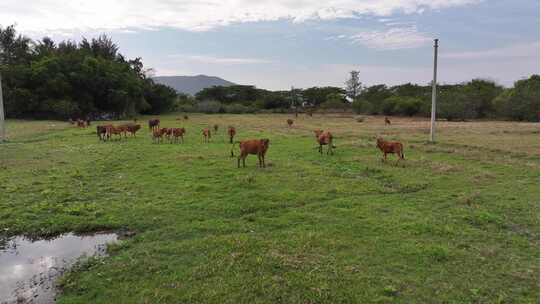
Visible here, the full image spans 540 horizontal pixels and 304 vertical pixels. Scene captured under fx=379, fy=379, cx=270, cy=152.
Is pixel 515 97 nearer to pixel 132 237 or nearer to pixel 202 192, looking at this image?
pixel 202 192

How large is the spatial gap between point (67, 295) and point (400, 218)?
6.72 m

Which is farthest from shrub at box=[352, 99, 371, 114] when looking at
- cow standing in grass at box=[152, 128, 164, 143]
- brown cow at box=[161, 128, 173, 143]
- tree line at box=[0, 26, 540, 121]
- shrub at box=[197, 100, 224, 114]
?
cow standing in grass at box=[152, 128, 164, 143]

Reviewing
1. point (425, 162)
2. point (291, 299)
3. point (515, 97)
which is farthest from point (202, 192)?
point (515, 97)

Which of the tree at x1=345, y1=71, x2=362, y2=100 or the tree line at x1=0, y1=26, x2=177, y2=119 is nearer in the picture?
the tree line at x1=0, y1=26, x2=177, y2=119

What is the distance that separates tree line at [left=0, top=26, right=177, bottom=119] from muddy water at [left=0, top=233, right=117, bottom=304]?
44.5 meters

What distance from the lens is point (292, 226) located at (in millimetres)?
8125

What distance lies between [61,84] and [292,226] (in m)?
49.4

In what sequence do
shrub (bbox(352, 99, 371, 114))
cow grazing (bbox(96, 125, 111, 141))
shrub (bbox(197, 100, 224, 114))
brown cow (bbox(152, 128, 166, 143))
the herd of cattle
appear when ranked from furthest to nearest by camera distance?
1. shrub (bbox(197, 100, 224, 114))
2. shrub (bbox(352, 99, 371, 114))
3. cow grazing (bbox(96, 125, 111, 141))
4. brown cow (bbox(152, 128, 166, 143))
5. the herd of cattle

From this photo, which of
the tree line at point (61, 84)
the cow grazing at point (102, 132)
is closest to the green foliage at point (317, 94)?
the tree line at point (61, 84)

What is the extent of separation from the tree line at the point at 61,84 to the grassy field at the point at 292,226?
118ft

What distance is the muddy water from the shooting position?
560 cm

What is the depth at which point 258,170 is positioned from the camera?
14031 mm

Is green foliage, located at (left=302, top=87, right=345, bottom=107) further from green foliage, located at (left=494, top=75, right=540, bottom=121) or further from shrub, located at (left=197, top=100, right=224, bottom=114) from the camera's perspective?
green foliage, located at (left=494, top=75, right=540, bottom=121)

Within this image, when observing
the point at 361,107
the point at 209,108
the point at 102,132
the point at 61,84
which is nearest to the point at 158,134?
the point at 102,132
